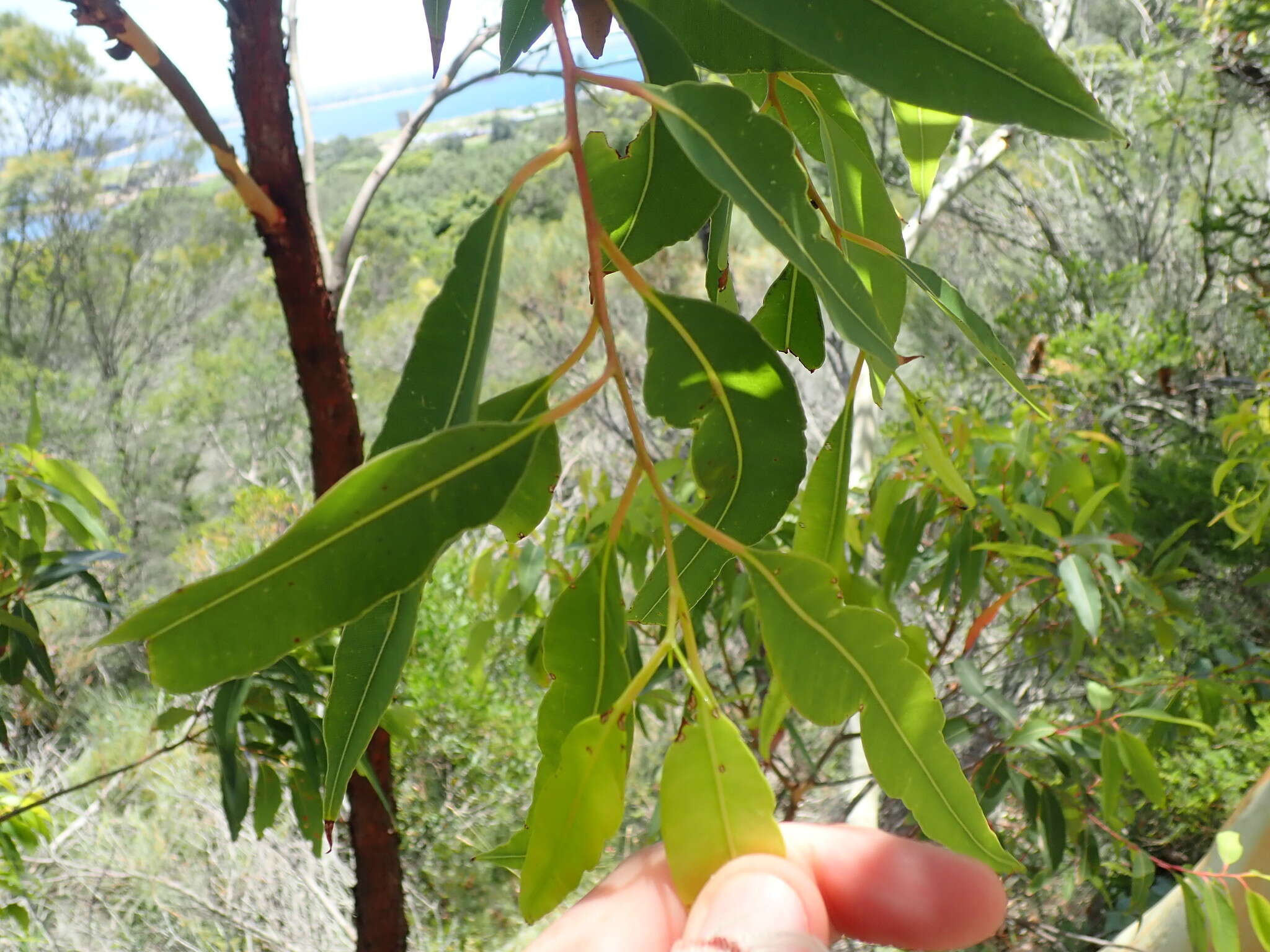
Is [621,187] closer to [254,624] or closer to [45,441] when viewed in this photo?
[254,624]

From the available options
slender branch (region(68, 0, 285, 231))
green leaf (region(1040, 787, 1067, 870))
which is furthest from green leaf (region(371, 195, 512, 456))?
green leaf (region(1040, 787, 1067, 870))

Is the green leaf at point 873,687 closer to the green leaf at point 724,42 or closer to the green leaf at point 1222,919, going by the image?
the green leaf at point 724,42

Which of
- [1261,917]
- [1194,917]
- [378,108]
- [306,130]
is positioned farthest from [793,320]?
[378,108]

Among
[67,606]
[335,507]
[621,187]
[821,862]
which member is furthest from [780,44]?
[67,606]

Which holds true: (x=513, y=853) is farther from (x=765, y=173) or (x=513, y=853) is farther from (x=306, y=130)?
(x=306, y=130)

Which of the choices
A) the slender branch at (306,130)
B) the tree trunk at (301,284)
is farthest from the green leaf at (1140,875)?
the slender branch at (306,130)
